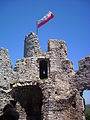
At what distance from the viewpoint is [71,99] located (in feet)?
53.9

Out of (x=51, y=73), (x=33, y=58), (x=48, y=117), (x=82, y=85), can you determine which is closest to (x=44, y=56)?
(x=33, y=58)

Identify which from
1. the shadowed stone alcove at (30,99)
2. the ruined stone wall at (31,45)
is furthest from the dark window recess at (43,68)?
the shadowed stone alcove at (30,99)

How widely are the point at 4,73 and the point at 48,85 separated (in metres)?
3.92

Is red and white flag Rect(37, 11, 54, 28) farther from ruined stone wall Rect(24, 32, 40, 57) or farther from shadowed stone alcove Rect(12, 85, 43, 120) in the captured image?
shadowed stone alcove Rect(12, 85, 43, 120)

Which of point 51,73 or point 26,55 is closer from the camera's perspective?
point 51,73

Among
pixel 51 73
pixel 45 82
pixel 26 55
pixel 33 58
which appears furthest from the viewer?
pixel 26 55

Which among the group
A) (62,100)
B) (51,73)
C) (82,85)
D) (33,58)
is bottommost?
(62,100)

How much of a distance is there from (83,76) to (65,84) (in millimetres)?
1797

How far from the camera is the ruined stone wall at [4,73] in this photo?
51.4 feet

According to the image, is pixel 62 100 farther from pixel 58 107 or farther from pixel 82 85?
pixel 82 85

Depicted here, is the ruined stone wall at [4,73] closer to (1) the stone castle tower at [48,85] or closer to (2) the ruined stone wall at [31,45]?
(1) the stone castle tower at [48,85]

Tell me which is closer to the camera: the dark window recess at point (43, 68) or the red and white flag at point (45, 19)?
the dark window recess at point (43, 68)

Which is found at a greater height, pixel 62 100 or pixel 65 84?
pixel 65 84

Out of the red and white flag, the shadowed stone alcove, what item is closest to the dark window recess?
the shadowed stone alcove
